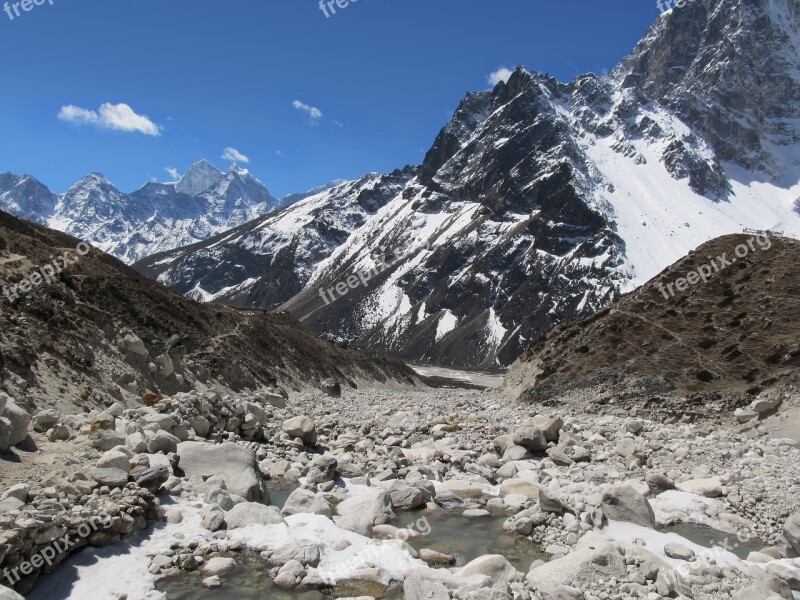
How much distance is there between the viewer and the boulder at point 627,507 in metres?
15.6

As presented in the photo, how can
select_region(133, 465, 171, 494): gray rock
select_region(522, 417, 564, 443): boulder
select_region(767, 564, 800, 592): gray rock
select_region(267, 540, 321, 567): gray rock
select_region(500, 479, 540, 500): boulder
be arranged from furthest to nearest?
1. select_region(522, 417, 564, 443): boulder
2. select_region(500, 479, 540, 500): boulder
3. select_region(133, 465, 171, 494): gray rock
4. select_region(267, 540, 321, 567): gray rock
5. select_region(767, 564, 800, 592): gray rock

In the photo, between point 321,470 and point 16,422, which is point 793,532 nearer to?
point 321,470

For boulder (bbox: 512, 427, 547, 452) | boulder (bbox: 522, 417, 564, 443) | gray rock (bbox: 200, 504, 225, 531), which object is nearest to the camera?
gray rock (bbox: 200, 504, 225, 531)

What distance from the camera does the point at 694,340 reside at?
3716 centimetres

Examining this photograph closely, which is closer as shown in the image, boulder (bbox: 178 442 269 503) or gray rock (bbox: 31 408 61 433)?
boulder (bbox: 178 442 269 503)

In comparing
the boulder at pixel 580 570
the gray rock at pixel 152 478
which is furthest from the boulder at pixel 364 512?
the gray rock at pixel 152 478

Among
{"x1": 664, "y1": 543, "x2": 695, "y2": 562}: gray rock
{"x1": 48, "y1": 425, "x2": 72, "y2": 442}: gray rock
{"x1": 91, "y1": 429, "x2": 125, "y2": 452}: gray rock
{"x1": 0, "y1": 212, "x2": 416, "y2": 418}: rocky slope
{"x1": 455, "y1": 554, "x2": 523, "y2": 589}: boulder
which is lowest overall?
{"x1": 664, "y1": 543, "x2": 695, "y2": 562}: gray rock

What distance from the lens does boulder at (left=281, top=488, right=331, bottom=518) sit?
51.7 ft

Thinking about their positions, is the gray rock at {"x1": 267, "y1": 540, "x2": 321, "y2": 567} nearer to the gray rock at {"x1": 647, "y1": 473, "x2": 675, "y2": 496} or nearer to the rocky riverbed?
the rocky riverbed

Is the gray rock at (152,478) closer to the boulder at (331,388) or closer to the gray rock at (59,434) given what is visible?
the gray rock at (59,434)

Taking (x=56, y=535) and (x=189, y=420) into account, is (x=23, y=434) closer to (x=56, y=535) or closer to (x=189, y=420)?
(x=56, y=535)

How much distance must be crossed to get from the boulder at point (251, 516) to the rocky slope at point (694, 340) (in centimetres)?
2476

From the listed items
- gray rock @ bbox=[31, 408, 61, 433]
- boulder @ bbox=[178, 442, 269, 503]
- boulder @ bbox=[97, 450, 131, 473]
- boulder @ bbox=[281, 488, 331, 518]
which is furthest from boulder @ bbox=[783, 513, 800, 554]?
gray rock @ bbox=[31, 408, 61, 433]

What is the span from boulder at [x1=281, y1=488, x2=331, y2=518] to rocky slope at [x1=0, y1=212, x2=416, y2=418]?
12.7 m
